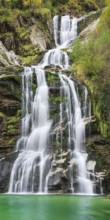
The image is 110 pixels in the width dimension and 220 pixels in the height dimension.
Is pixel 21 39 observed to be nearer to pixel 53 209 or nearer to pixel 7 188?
pixel 7 188

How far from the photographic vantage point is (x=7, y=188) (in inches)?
979

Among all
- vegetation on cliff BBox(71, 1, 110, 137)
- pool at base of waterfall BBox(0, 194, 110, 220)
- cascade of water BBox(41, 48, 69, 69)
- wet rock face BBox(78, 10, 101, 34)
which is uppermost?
wet rock face BBox(78, 10, 101, 34)

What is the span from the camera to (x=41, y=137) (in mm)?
27266

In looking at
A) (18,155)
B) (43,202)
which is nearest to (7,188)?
(18,155)

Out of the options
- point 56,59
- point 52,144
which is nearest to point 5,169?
point 52,144

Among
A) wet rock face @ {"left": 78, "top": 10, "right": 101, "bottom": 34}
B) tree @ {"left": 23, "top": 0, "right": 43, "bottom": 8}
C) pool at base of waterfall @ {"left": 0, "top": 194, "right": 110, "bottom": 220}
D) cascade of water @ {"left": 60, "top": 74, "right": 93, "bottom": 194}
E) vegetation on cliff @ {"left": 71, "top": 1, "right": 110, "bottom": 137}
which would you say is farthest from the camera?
wet rock face @ {"left": 78, "top": 10, "right": 101, "bottom": 34}

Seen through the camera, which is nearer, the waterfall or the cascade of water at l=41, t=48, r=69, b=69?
the waterfall

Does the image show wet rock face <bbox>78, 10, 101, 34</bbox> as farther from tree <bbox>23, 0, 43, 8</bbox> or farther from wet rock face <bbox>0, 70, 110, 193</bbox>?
wet rock face <bbox>0, 70, 110, 193</bbox>

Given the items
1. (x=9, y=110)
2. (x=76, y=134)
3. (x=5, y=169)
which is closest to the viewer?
(x=5, y=169)

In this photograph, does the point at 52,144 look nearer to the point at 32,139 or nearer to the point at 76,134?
the point at 32,139

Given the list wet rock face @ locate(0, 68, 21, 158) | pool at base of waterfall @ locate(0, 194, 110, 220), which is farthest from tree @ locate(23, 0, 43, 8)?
pool at base of waterfall @ locate(0, 194, 110, 220)

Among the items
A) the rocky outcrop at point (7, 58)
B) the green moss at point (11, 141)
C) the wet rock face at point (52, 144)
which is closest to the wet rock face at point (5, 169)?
the wet rock face at point (52, 144)

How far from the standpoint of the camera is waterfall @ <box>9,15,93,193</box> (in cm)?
2484

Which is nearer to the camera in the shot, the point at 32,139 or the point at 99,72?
the point at 32,139
